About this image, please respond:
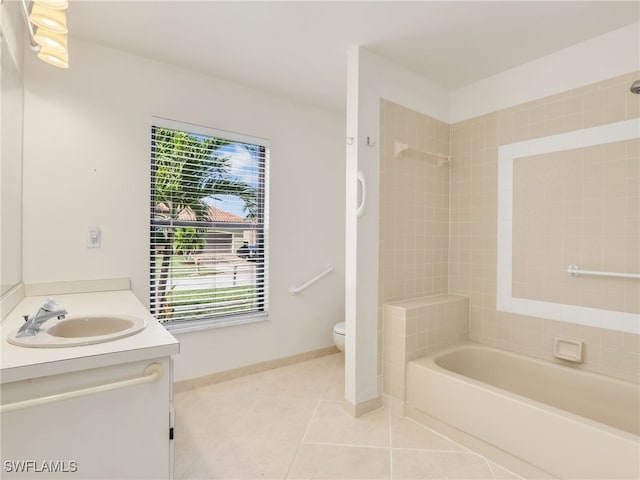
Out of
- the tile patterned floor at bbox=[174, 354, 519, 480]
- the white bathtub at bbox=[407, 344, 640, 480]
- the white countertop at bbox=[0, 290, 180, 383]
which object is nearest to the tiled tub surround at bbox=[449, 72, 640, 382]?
the white bathtub at bbox=[407, 344, 640, 480]

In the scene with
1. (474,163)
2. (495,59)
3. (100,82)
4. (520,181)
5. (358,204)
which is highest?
(495,59)

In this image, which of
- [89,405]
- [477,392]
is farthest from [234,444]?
[477,392]

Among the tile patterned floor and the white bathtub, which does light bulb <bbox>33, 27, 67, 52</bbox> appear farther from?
the white bathtub

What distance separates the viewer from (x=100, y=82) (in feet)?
7.11

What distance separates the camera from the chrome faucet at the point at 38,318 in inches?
43.4

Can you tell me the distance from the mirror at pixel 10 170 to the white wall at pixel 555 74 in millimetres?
2873

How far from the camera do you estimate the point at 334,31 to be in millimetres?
2025

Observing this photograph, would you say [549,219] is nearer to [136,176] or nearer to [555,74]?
[555,74]

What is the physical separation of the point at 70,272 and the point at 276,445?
1608 millimetres

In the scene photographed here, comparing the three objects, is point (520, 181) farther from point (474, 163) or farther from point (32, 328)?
point (32, 328)

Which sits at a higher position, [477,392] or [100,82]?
[100,82]

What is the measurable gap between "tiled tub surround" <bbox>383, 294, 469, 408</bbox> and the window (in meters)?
1.14

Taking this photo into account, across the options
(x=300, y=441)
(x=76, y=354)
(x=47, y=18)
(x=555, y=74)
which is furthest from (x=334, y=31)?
(x=300, y=441)

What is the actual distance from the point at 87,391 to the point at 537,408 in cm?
186
